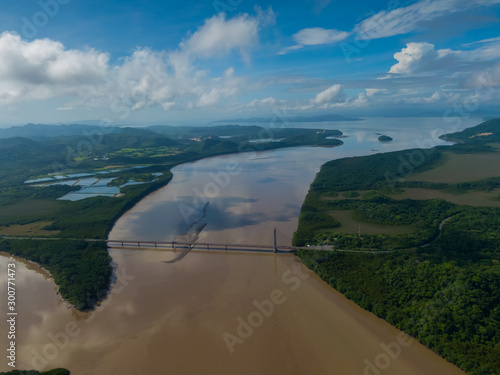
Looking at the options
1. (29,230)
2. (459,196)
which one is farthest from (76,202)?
(459,196)

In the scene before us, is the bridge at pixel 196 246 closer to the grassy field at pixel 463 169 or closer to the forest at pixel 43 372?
the forest at pixel 43 372

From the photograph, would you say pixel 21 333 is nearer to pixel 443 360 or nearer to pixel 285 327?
pixel 285 327

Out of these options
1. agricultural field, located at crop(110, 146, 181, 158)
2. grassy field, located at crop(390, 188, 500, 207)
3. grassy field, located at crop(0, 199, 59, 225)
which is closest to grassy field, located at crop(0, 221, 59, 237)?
grassy field, located at crop(0, 199, 59, 225)

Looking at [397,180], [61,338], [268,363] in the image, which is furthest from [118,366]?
[397,180]

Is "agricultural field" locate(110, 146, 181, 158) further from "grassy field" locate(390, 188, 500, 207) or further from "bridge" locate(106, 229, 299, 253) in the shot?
"grassy field" locate(390, 188, 500, 207)

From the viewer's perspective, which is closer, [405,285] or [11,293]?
[405,285]

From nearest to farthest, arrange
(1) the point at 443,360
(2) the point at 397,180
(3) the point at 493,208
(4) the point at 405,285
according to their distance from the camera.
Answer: (1) the point at 443,360
(4) the point at 405,285
(3) the point at 493,208
(2) the point at 397,180
